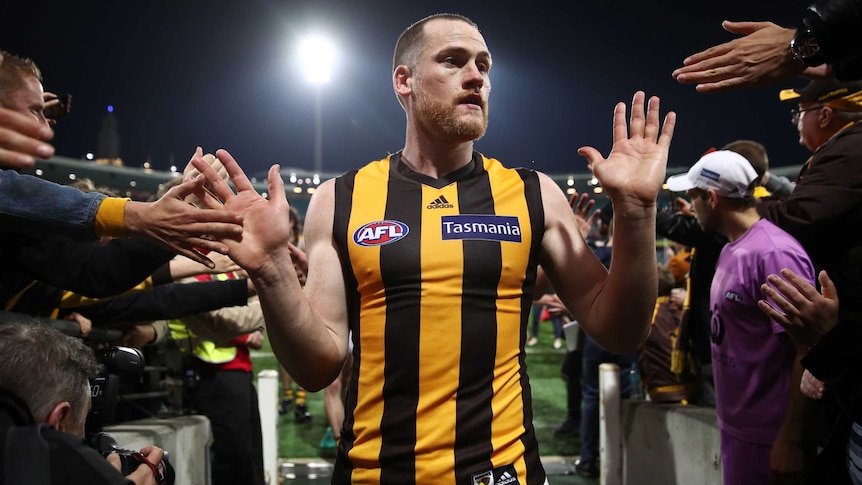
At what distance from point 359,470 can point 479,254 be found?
75 centimetres

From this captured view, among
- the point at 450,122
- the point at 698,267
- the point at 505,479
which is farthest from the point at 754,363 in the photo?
the point at 450,122

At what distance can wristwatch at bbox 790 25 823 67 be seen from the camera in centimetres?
167

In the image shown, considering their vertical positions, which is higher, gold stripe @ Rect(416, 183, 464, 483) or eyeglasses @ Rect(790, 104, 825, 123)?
eyeglasses @ Rect(790, 104, 825, 123)

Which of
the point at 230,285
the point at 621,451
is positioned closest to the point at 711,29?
the point at 621,451

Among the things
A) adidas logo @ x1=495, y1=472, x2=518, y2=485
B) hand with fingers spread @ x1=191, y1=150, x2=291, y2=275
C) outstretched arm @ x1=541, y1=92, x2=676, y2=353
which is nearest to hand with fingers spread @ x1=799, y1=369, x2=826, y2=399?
outstretched arm @ x1=541, y1=92, x2=676, y2=353

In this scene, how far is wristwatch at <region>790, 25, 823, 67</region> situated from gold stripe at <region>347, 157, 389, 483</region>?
1.33 m

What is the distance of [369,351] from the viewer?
1859 millimetres

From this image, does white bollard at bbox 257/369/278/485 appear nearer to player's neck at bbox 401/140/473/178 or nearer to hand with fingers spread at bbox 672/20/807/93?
player's neck at bbox 401/140/473/178

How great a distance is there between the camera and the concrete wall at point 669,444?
3.40 metres

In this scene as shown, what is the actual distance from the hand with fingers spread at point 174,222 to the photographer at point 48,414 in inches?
16.6

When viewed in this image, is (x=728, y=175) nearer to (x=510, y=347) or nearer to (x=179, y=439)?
(x=510, y=347)

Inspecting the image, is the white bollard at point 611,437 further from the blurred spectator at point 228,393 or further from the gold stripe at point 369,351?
the gold stripe at point 369,351

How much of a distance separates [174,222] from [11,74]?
0.90 meters

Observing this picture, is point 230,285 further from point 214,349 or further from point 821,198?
point 821,198
